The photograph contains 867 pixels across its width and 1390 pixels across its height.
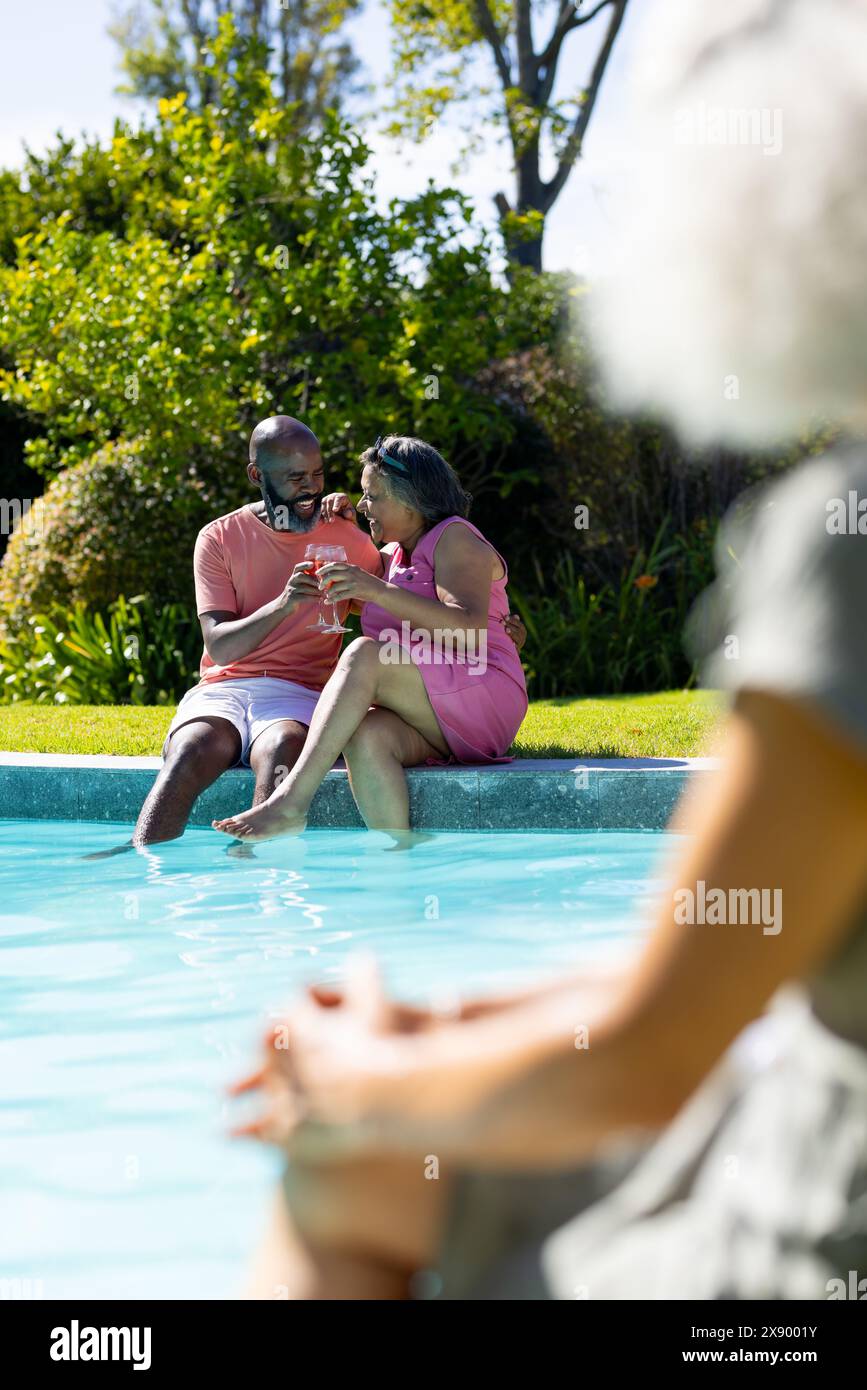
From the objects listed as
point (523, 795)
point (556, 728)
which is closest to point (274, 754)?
point (523, 795)

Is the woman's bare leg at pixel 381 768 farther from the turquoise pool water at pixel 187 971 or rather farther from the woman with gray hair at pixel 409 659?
the turquoise pool water at pixel 187 971

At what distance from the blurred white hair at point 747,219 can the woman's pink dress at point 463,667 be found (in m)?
4.66

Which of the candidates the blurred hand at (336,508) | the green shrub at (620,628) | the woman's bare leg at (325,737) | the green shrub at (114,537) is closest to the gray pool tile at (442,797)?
the woman's bare leg at (325,737)

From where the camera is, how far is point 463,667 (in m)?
6.16

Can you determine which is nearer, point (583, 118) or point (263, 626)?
point (263, 626)

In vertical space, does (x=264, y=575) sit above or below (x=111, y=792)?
above

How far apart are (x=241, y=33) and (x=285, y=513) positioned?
28.1 metres

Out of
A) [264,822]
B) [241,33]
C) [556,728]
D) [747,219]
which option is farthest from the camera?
[241,33]

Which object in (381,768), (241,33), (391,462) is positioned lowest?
(381,768)

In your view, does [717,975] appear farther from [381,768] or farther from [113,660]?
[113,660]

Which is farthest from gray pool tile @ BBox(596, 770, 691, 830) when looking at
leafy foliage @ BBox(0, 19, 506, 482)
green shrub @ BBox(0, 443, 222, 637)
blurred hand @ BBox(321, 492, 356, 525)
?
green shrub @ BBox(0, 443, 222, 637)

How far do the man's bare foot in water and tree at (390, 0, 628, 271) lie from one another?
1375cm

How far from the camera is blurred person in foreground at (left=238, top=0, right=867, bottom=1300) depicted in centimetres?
108

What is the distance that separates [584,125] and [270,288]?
31.9 ft
